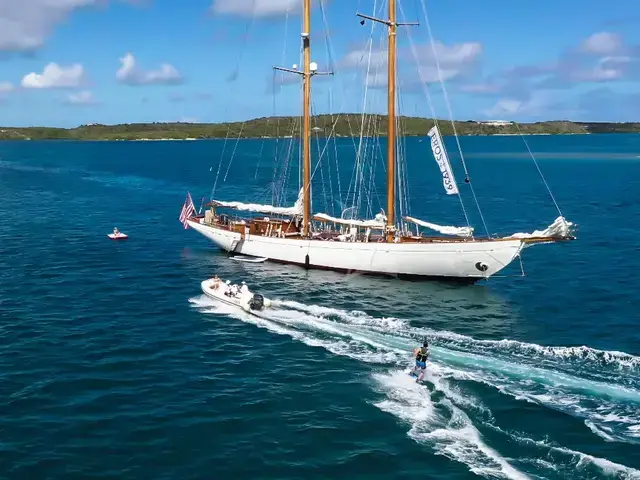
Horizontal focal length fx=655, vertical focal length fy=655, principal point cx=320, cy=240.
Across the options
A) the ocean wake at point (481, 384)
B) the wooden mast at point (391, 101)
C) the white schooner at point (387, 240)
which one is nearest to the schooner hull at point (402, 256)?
the white schooner at point (387, 240)

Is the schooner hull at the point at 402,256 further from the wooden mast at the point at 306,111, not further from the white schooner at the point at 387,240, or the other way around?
the wooden mast at the point at 306,111

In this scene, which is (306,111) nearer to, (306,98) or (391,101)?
(306,98)

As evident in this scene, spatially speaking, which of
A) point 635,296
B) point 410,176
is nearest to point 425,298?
point 635,296

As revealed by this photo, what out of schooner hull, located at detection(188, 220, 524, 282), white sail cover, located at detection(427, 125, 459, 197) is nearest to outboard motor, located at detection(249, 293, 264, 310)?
schooner hull, located at detection(188, 220, 524, 282)

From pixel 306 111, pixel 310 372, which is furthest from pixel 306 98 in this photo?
pixel 310 372

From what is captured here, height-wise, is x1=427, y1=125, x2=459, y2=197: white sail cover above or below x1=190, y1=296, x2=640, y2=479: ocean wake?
above

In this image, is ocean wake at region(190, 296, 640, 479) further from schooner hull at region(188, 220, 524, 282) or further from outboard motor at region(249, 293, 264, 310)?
schooner hull at region(188, 220, 524, 282)

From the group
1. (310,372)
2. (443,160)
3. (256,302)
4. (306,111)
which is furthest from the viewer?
(306,111)
